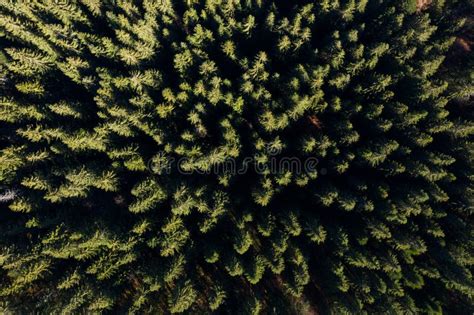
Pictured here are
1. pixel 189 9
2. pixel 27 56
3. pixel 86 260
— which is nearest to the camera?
pixel 86 260

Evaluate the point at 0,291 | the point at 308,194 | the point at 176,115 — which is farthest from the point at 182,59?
the point at 0,291

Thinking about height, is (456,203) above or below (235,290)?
above

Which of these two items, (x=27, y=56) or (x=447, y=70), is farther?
(x=447, y=70)

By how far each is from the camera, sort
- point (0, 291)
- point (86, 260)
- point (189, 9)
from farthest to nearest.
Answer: point (189, 9)
point (86, 260)
point (0, 291)

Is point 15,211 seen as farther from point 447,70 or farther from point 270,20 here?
point 447,70

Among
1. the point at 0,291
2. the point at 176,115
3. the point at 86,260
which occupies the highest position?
the point at 176,115

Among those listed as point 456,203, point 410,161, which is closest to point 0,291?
point 410,161
